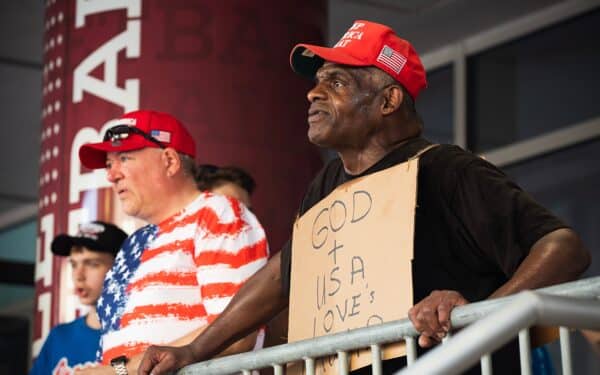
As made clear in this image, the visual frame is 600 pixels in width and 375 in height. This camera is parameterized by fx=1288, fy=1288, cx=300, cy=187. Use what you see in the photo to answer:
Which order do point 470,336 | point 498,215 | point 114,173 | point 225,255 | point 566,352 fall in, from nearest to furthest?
1. point 470,336
2. point 566,352
3. point 498,215
4. point 225,255
5. point 114,173

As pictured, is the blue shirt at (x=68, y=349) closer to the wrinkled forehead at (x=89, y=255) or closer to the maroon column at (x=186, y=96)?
the wrinkled forehead at (x=89, y=255)

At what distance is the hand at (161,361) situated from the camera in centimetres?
271

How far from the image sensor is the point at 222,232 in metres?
3.13

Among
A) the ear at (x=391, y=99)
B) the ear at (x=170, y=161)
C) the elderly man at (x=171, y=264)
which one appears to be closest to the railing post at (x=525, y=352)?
the ear at (x=391, y=99)

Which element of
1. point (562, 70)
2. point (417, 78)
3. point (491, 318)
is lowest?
point (491, 318)

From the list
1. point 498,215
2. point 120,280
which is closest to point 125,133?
point 120,280

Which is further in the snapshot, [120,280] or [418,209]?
[120,280]

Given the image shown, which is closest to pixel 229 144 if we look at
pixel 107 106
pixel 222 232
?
pixel 107 106

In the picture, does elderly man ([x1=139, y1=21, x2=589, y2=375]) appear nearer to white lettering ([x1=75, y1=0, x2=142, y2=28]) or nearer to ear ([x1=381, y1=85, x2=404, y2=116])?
ear ([x1=381, y1=85, x2=404, y2=116])

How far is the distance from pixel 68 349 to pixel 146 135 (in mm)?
981

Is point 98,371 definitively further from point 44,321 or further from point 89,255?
point 44,321

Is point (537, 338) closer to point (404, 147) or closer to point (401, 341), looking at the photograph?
point (401, 341)

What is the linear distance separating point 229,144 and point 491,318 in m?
2.99

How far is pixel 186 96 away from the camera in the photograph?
15.6 feet
